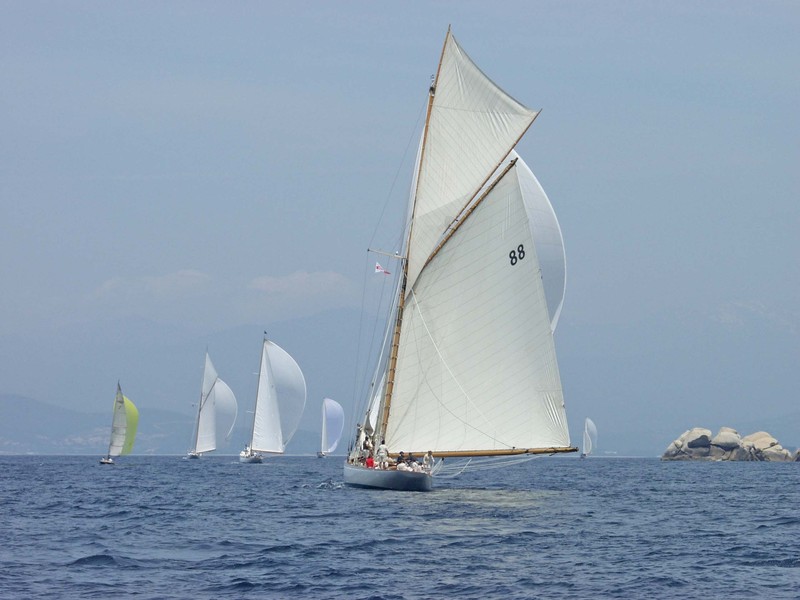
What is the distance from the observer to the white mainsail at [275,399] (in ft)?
450

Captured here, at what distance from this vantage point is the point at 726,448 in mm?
172000

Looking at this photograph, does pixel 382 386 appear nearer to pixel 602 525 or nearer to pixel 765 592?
pixel 602 525

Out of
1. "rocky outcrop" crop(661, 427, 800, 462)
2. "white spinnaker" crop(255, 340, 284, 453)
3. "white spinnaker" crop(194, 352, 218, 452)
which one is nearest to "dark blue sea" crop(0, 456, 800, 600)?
"white spinnaker" crop(255, 340, 284, 453)

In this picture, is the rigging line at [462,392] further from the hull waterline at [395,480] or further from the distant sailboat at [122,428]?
the distant sailboat at [122,428]

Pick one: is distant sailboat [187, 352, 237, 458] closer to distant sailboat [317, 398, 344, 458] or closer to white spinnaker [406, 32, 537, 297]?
distant sailboat [317, 398, 344, 458]

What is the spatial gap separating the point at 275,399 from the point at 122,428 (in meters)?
17.5

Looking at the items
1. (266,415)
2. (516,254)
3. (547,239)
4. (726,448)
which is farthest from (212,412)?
(516,254)

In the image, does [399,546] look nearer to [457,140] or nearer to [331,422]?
[457,140]

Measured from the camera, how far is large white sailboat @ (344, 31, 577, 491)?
5362 cm

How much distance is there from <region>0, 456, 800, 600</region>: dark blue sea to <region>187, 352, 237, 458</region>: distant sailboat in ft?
306

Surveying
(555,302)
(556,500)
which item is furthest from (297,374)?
(556,500)

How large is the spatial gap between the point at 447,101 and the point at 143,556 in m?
28.3

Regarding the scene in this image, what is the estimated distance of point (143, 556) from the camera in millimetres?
34312

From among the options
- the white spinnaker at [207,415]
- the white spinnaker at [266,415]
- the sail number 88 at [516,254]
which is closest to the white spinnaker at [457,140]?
the sail number 88 at [516,254]
